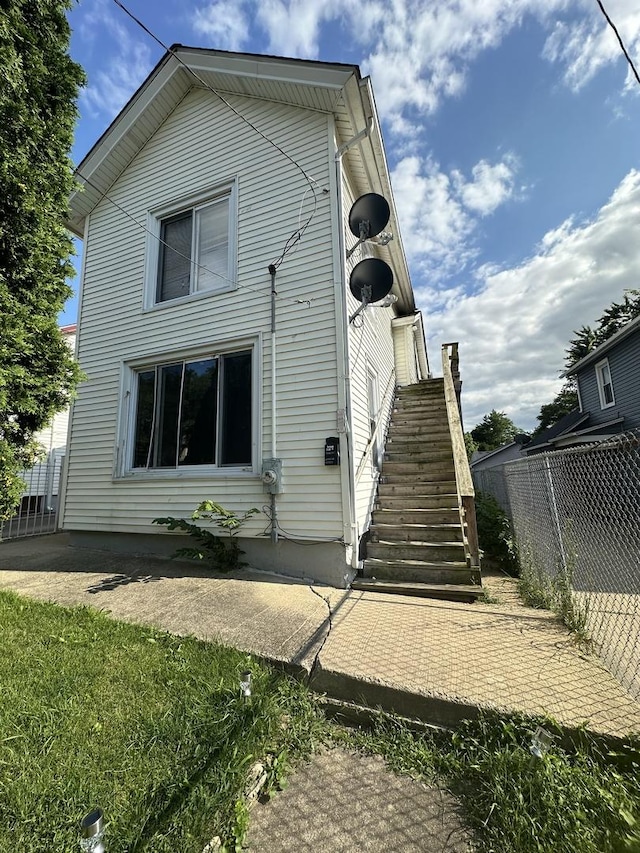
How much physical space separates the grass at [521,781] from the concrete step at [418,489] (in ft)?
11.3

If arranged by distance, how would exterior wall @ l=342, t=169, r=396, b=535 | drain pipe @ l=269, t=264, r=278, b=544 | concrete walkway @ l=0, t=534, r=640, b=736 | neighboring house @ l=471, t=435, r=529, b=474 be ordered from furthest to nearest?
neighboring house @ l=471, t=435, r=529, b=474 → exterior wall @ l=342, t=169, r=396, b=535 → drain pipe @ l=269, t=264, r=278, b=544 → concrete walkway @ l=0, t=534, r=640, b=736

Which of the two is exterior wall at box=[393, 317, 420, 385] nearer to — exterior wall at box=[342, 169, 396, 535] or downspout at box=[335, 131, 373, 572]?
exterior wall at box=[342, 169, 396, 535]

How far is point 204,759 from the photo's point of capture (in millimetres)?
1815

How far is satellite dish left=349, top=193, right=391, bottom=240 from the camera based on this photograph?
5641 mm

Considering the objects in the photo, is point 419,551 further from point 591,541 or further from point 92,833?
point 92,833

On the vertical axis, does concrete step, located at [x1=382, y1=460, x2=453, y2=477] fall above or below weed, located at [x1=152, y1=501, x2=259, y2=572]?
above

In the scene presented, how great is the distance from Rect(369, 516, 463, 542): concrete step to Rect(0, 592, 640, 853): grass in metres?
2.79

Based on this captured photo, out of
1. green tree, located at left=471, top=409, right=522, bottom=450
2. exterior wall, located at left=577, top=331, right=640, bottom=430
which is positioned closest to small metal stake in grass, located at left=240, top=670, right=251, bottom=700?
exterior wall, located at left=577, top=331, right=640, bottom=430

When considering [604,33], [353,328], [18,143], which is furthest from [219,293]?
[604,33]

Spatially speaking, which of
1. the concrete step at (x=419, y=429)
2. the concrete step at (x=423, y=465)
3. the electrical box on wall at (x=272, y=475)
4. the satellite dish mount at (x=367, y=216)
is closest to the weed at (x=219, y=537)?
the electrical box on wall at (x=272, y=475)

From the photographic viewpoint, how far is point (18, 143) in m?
3.53

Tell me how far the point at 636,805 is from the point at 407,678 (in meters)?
1.12

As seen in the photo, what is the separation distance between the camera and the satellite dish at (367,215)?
5.64 metres

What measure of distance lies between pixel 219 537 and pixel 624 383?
1569 centimetres
